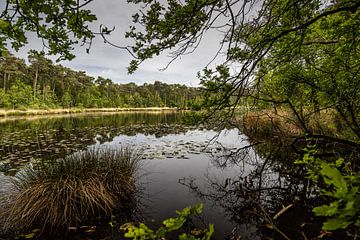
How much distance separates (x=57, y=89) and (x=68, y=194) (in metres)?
57.5

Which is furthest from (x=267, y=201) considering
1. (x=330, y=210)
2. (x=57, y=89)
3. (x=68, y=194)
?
(x=57, y=89)

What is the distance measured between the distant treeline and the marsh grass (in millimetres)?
17760

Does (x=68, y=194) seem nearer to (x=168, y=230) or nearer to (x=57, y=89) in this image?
(x=168, y=230)

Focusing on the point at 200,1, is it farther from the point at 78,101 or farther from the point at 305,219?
the point at 78,101

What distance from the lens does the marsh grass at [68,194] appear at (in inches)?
150

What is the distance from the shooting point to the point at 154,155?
970 cm

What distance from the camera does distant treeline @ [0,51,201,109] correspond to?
1444 inches

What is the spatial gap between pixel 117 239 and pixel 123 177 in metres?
1.65

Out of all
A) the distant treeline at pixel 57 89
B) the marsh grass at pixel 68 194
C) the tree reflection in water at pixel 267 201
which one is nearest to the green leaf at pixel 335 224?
the tree reflection in water at pixel 267 201

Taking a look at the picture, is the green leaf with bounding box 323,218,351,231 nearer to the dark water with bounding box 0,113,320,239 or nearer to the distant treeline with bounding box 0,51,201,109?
the dark water with bounding box 0,113,320,239

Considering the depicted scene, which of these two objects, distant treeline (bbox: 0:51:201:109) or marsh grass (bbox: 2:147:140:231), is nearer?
marsh grass (bbox: 2:147:140:231)

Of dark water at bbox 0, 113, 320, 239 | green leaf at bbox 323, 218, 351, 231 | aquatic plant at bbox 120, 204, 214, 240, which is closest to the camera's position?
green leaf at bbox 323, 218, 351, 231

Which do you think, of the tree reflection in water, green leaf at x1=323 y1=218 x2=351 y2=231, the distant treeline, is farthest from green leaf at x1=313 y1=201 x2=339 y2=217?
the distant treeline

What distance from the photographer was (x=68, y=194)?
3982mm
